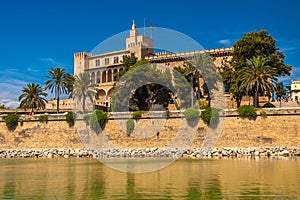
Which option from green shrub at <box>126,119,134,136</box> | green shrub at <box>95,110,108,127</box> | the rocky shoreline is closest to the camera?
the rocky shoreline

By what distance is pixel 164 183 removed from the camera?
2005cm

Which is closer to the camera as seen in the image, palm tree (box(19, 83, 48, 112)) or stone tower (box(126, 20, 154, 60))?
palm tree (box(19, 83, 48, 112))

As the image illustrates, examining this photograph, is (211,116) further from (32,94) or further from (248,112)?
(32,94)

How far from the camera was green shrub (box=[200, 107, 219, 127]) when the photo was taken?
37.8 meters

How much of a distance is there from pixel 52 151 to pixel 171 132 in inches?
452

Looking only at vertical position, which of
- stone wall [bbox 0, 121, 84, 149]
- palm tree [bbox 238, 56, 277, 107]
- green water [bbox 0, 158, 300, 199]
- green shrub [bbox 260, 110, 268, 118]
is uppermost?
palm tree [bbox 238, 56, 277, 107]

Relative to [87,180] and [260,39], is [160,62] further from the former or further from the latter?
[87,180]

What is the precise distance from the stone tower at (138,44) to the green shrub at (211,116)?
3912cm

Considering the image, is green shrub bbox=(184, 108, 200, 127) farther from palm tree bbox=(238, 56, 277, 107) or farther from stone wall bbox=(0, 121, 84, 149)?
stone wall bbox=(0, 121, 84, 149)

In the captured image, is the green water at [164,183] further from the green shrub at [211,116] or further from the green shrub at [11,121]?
the green shrub at [11,121]

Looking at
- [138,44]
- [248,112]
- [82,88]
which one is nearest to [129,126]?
[248,112]

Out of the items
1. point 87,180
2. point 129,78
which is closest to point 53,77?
point 129,78

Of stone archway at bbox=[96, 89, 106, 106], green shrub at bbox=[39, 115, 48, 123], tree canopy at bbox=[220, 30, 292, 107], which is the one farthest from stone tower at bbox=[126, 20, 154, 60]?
green shrub at bbox=[39, 115, 48, 123]

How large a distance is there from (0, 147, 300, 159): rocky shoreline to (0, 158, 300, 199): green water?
7.23m
